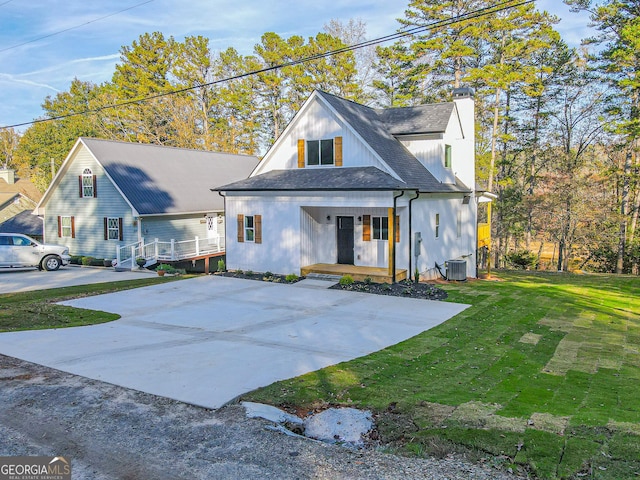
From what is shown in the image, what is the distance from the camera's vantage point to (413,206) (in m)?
18.0

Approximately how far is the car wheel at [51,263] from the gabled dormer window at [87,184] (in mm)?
5172

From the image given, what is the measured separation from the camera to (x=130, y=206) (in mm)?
24984

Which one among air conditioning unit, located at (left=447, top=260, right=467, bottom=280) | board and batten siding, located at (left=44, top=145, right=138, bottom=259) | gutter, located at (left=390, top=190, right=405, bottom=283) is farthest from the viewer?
board and batten siding, located at (left=44, top=145, right=138, bottom=259)

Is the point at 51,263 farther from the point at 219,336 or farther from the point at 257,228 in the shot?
the point at 219,336

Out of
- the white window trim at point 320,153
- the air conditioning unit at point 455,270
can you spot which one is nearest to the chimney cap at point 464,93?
the white window trim at point 320,153

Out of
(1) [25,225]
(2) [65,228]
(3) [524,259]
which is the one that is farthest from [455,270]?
(1) [25,225]

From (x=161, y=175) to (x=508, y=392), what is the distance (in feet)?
80.5

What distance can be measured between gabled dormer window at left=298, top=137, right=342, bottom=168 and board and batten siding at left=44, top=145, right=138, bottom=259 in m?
10.6

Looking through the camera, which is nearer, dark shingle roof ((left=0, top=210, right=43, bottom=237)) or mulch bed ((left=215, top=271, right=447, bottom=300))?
mulch bed ((left=215, top=271, right=447, bottom=300))

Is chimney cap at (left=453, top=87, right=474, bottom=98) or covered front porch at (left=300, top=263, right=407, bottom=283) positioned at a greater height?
chimney cap at (left=453, top=87, right=474, bottom=98)

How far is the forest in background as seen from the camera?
95.6 feet

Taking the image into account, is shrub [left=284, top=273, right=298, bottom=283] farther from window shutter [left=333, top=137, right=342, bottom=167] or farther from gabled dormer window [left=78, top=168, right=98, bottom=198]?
gabled dormer window [left=78, top=168, right=98, bottom=198]

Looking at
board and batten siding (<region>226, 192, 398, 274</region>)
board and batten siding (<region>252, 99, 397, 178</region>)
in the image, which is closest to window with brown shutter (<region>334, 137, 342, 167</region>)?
board and batten siding (<region>252, 99, 397, 178</region>)

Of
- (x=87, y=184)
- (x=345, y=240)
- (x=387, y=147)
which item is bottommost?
(x=345, y=240)
